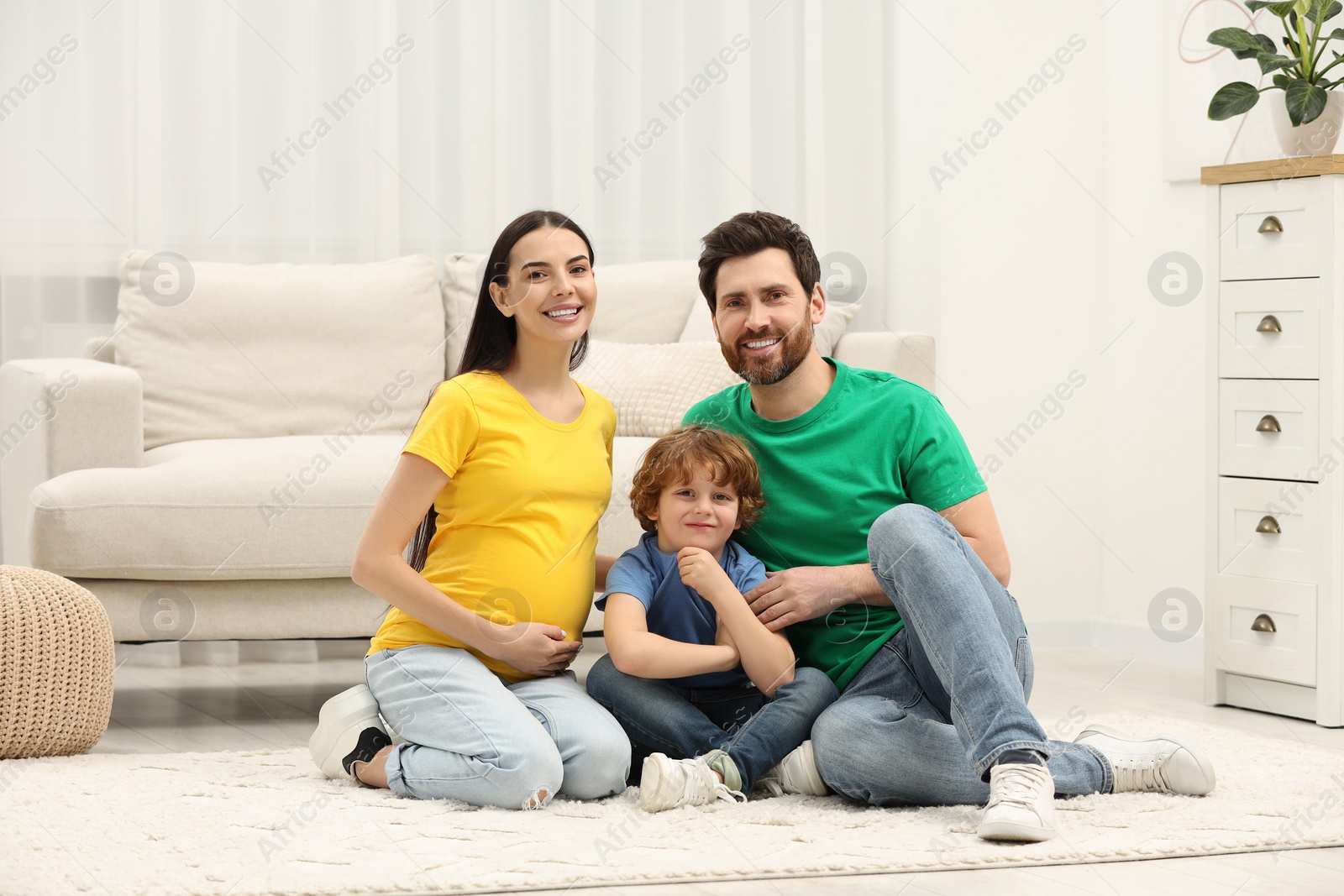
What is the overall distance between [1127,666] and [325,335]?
5.96ft

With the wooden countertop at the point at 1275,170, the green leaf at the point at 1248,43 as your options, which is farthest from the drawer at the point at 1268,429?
the green leaf at the point at 1248,43

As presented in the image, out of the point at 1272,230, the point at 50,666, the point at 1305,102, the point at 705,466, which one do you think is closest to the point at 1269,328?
the point at 1272,230

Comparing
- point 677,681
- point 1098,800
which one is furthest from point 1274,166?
point 677,681

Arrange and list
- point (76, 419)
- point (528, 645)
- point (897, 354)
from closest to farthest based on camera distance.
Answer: point (528, 645)
point (76, 419)
point (897, 354)

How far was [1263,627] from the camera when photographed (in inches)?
93.0

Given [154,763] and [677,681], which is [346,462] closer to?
[154,763]

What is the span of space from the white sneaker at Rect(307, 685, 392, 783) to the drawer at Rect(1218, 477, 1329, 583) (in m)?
1.54

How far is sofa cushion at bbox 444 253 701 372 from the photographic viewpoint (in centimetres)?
292

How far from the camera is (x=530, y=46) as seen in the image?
3.19 meters

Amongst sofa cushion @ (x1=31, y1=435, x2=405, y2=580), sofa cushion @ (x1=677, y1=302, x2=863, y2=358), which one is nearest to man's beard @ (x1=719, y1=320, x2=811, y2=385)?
sofa cushion @ (x1=31, y1=435, x2=405, y2=580)

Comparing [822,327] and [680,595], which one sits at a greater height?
[822,327]

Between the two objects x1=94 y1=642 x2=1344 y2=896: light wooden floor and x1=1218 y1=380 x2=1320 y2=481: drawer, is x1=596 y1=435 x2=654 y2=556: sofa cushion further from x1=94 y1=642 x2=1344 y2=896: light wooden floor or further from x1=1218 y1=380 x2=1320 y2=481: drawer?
x1=1218 y1=380 x2=1320 y2=481: drawer

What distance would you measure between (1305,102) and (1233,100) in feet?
0.42

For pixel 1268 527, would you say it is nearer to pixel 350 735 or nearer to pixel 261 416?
pixel 350 735
